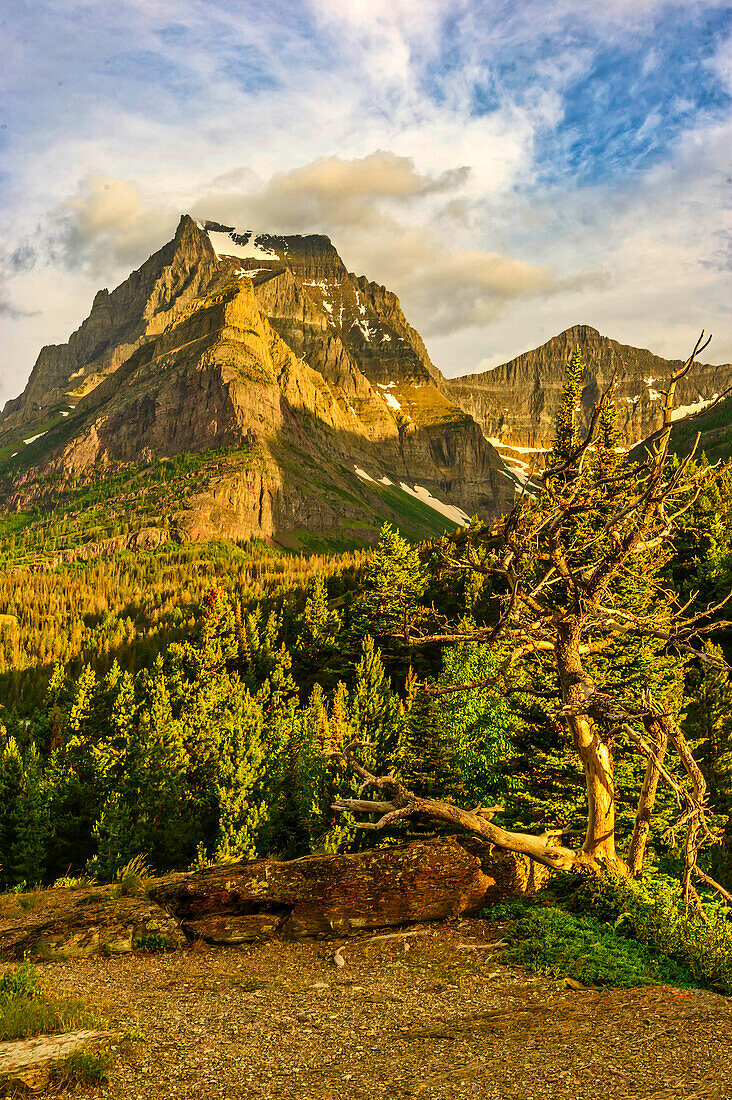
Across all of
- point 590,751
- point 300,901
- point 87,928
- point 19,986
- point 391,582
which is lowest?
point 87,928

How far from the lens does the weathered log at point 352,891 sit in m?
16.4

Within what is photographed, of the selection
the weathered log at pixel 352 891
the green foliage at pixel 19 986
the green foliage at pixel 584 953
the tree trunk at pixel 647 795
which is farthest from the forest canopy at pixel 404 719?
the green foliage at pixel 19 986

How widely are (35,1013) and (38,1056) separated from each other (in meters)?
1.73

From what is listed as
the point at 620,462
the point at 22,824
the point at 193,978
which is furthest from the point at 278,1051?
the point at 22,824

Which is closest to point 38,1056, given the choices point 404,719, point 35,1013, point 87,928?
point 35,1013

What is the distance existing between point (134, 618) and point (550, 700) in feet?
608

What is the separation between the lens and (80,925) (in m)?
17.1

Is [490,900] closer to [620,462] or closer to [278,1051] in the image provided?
[278,1051]

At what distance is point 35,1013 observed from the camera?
36.1 ft

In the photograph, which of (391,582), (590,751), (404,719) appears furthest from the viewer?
(391,582)

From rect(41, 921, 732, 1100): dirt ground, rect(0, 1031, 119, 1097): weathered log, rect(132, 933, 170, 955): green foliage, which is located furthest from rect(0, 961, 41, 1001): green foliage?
rect(132, 933, 170, 955): green foliage

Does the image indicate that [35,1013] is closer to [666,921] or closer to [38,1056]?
[38,1056]

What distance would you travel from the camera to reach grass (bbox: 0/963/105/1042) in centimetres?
1059

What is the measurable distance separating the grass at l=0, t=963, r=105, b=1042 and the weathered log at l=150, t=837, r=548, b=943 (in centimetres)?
504
